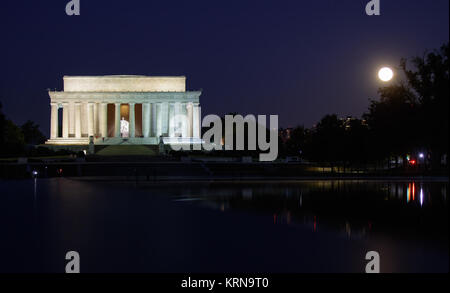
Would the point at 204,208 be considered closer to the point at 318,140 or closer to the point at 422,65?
the point at 422,65

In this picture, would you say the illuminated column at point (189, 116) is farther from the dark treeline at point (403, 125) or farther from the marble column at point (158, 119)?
the dark treeline at point (403, 125)

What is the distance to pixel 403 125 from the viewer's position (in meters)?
34.1

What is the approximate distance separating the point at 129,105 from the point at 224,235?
8544 cm

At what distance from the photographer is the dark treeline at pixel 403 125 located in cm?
2178

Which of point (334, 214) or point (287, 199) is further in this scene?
point (287, 199)

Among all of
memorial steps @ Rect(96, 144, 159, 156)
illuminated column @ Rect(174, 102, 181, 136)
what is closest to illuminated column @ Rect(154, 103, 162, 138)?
illuminated column @ Rect(174, 102, 181, 136)

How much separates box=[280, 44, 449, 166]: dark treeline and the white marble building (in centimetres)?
2839

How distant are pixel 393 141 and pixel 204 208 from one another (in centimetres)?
2911

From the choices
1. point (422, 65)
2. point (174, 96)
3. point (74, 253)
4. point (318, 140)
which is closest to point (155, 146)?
point (174, 96)

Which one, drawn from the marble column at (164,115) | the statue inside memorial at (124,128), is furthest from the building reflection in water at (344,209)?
the statue inside memorial at (124,128)

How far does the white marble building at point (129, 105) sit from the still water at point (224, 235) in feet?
232

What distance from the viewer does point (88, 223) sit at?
1752cm

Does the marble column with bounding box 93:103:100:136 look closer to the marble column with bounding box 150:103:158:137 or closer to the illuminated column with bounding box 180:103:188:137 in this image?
the marble column with bounding box 150:103:158:137

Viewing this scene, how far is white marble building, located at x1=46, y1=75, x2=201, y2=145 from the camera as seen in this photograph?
311 feet
